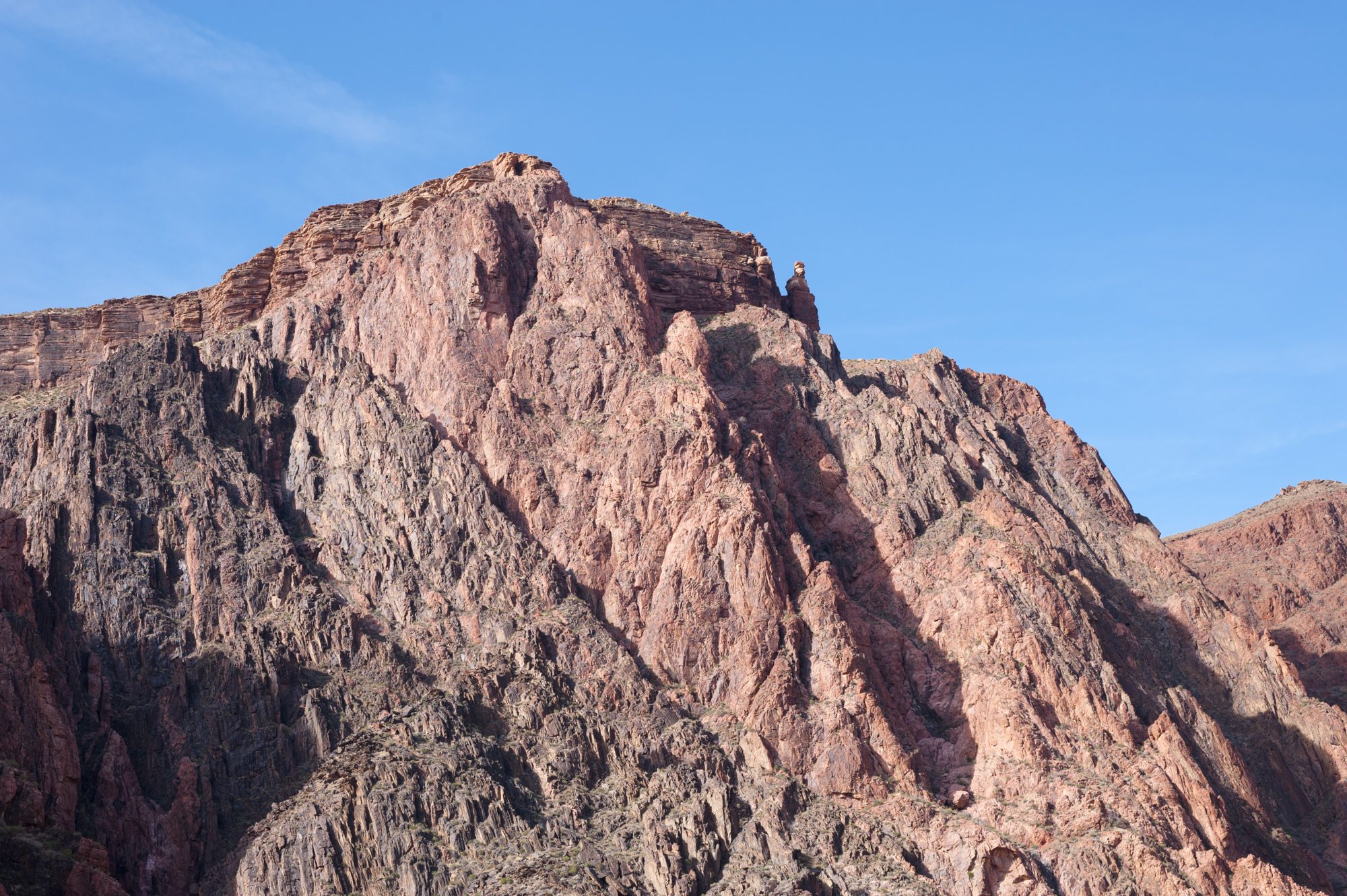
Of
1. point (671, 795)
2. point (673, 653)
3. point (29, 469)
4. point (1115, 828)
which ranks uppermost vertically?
point (29, 469)

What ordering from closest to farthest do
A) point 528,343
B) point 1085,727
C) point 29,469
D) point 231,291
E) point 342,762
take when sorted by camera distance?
1. point 342,762
2. point 1085,727
3. point 29,469
4. point 528,343
5. point 231,291

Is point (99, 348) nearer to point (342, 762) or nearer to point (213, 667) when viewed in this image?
point (213, 667)

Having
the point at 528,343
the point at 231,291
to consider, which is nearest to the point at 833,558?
the point at 528,343

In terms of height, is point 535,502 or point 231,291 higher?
point 231,291

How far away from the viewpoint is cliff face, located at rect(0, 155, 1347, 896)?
143 m

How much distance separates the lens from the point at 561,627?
15938 cm

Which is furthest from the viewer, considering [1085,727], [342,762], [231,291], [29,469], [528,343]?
[231,291]

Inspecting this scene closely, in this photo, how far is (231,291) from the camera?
645 ft

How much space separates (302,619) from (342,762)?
53.6ft

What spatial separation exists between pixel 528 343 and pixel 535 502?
1867 centimetres

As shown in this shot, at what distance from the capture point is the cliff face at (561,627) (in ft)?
468

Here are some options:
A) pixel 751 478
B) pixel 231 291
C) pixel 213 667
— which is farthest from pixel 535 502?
pixel 231 291

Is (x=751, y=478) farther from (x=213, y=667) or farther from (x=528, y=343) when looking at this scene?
(x=213, y=667)

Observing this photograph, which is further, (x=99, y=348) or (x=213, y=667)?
(x=99, y=348)
